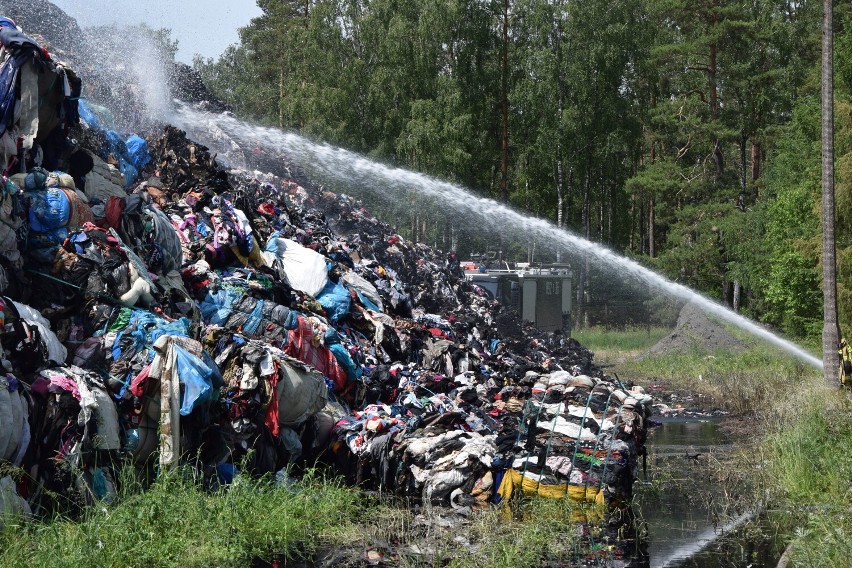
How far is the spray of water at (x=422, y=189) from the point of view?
58.4 ft

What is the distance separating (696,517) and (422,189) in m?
24.8

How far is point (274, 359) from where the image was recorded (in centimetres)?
874

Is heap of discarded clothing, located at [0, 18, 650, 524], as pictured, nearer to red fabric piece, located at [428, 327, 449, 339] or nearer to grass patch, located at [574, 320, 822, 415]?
red fabric piece, located at [428, 327, 449, 339]

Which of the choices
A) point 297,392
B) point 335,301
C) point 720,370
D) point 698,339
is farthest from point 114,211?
point 698,339

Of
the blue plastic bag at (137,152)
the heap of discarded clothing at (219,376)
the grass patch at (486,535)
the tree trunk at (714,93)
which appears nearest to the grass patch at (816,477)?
the heap of discarded clothing at (219,376)

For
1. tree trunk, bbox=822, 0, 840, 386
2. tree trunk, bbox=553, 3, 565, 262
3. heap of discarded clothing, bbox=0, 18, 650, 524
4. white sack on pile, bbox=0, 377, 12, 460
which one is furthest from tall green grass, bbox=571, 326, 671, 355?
white sack on pile, bbox=0, 377, 12, 460

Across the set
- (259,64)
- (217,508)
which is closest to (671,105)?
(259,64)

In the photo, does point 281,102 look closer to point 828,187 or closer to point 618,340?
point 618,340

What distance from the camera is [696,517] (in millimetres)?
8867

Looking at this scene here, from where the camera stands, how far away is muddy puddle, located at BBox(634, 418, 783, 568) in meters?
7.50

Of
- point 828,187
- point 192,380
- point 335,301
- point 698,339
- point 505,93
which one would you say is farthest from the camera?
point 505,93

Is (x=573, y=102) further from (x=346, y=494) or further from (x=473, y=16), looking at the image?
(x=346, y=494)

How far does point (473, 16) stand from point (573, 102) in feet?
16.0

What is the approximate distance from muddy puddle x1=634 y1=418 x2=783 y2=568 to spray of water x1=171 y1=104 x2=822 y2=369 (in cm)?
474
